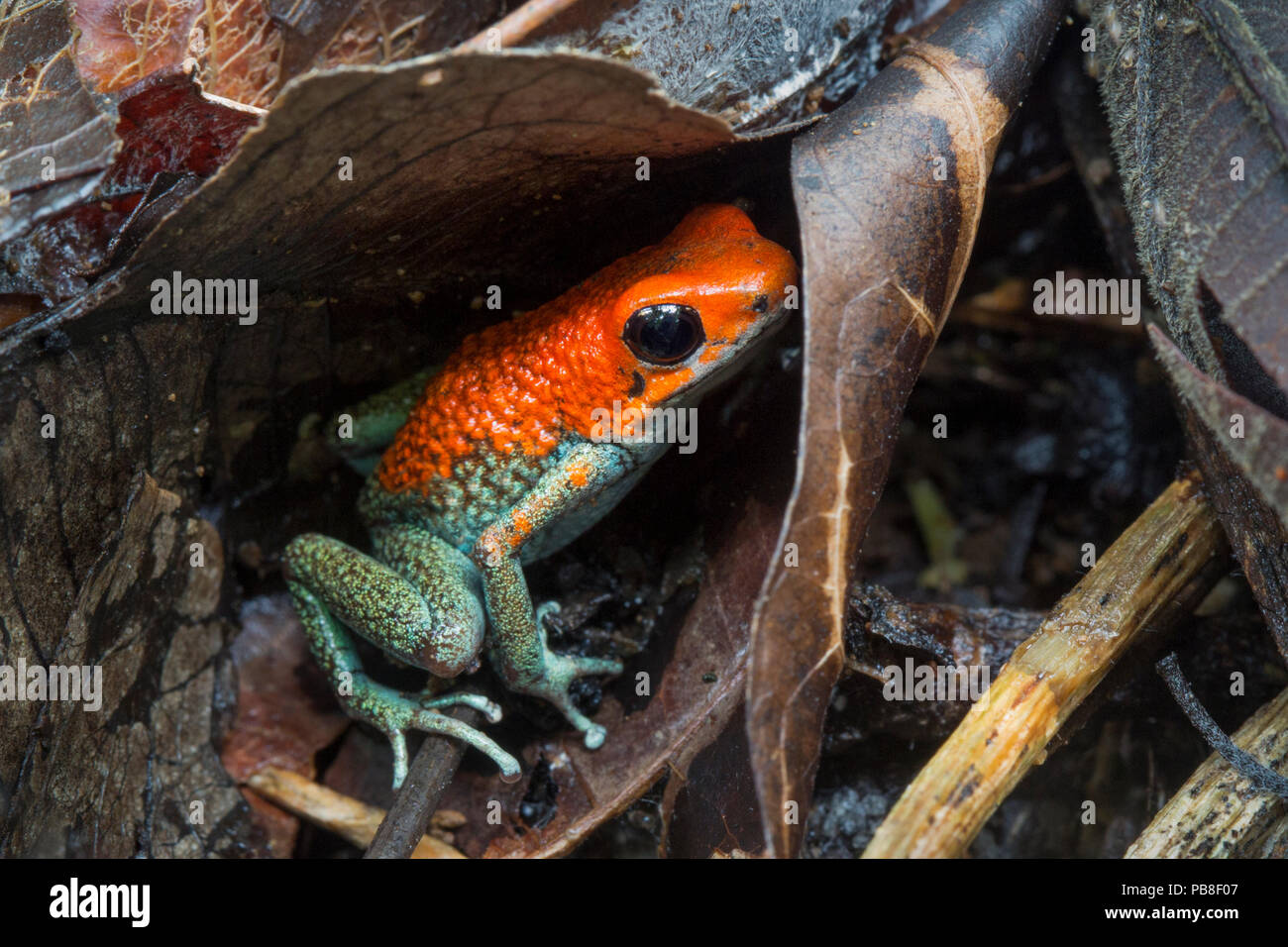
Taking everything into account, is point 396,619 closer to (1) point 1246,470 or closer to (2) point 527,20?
(2) point 527,20

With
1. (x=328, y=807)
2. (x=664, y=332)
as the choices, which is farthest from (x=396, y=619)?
(x=664, y=332)

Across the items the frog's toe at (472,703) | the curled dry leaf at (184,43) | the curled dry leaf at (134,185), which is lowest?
the frog's toe at (472,703)

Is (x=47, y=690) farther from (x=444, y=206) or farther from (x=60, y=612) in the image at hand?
(x=444, y=206)

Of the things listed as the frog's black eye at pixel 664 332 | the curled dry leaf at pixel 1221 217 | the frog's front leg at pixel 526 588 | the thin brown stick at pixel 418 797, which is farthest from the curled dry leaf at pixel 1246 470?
the thin brown stick at pixel 418 797

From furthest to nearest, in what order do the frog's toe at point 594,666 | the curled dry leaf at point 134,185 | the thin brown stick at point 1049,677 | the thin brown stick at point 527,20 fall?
1. the frog's toe at point 594,666
2. the thin brown stick at point 527,20
3. the curled dry leaf at point 134,185
4. the thin brown stick at point 1049,677

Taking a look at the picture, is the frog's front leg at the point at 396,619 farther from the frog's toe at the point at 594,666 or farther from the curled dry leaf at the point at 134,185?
the curled dry leaf at the point at 134,185

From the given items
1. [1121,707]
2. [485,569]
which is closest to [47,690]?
[485,569]

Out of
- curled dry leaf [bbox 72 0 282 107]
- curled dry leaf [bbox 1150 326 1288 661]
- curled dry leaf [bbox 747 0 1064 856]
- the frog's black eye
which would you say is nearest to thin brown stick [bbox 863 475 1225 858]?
curled dry leaf [bbox 1150 326 1288 661]
